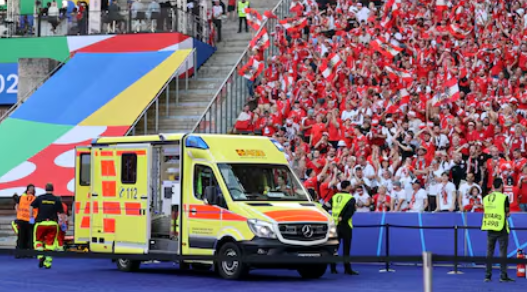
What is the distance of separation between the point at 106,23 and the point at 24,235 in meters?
12.2

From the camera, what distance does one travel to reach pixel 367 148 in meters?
25.6

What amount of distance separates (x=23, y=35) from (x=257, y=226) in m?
21.7

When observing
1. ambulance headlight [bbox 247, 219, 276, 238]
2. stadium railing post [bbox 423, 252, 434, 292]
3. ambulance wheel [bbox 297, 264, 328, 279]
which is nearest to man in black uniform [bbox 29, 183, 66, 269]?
ambulance headlight [bbox 247, 219, 276, 238]

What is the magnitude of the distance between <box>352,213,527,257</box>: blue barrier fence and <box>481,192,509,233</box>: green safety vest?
2528 millimetres

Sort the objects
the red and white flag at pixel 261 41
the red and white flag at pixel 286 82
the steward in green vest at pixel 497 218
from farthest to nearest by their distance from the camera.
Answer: the red and white flag at pixel 261 41 < the red and white flag at pixel 286 82 < the steward in green vest at pixel 497 218

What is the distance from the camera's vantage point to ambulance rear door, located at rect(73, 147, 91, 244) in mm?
22516

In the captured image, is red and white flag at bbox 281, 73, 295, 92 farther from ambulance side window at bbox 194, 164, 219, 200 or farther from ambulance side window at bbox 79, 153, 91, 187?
ambulance side window at bbox 194, 164, 219, 200

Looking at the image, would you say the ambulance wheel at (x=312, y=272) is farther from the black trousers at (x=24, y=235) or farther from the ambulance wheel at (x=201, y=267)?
the black trousers at (x=24, y=235)

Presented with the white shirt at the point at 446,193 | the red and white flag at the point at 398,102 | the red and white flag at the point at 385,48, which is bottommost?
the white shirt at the point at 446,193

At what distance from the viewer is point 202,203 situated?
1948 centimetres

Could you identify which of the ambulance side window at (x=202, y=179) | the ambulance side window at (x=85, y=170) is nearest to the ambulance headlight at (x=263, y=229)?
the ambulance side window at (x=202, y=179)

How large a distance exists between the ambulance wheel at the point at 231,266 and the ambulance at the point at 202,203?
2 cm

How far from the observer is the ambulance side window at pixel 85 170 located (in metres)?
22.6

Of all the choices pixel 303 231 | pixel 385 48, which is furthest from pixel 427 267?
pixel 385 48
